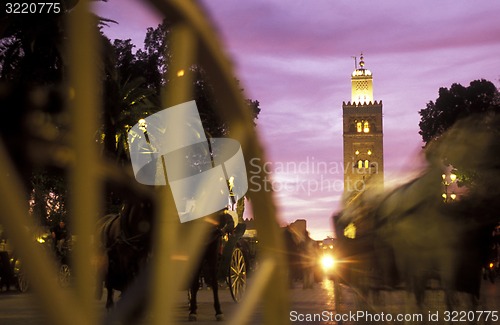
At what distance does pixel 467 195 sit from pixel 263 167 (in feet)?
20.9

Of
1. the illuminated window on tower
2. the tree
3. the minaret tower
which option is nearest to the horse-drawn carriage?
the tree

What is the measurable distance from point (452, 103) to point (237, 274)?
66307 mm

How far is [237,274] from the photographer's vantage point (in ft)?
56.5

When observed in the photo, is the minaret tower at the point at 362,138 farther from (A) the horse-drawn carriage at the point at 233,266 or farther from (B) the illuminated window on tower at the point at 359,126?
(A) the horse-drawn carriage at the point at 233,266

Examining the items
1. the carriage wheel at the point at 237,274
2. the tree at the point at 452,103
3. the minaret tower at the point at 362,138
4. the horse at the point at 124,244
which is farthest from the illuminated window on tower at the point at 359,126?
the horse at the point at 124,244

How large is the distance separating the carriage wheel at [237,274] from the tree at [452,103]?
6084 cm

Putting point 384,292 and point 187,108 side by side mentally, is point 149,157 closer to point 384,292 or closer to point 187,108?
point 187,108

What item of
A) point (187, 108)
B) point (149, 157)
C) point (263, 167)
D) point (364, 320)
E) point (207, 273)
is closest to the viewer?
point (187, 108)

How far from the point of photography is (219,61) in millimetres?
1431

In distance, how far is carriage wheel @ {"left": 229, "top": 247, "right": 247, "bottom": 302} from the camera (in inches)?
660

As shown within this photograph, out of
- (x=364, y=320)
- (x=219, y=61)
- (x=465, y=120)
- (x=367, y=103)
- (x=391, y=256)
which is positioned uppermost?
(x=367, y=103)

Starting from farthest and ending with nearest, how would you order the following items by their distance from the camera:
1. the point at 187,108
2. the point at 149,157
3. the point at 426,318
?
the point at 426,318
the point at 149,157
the point at 187,108

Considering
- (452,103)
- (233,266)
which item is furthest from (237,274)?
(452,103)

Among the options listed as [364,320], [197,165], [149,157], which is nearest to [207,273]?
[364,320]
